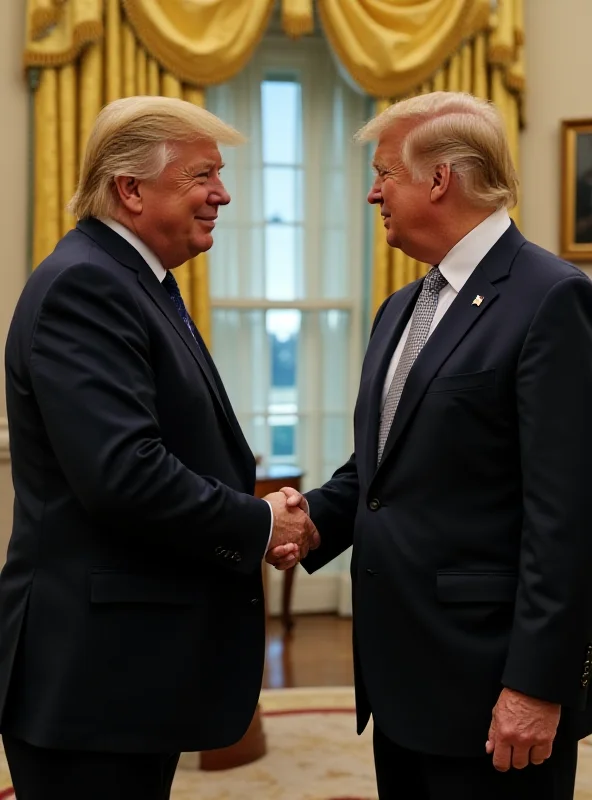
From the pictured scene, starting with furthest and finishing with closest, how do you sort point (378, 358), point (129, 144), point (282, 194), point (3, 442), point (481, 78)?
point (282, 194)
point (481, 78)
point (3, 442)
point (378, 358)
point (129, 144)

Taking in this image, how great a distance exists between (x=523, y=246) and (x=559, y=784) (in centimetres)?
96

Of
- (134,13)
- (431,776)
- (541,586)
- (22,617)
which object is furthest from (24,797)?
(134,13)

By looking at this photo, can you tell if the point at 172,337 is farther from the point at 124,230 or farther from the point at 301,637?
the point at 301,637

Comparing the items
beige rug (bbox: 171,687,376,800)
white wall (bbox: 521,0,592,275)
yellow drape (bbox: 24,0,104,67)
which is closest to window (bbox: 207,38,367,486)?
yellow drape (bbox: 24,0,104,67)

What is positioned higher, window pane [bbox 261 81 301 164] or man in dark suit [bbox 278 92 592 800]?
window pane [bbox 261 81 301 164]

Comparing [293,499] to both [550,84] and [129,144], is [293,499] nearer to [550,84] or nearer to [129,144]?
[129,144]

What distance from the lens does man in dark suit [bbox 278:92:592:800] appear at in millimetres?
1583

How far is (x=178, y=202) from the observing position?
1.85m

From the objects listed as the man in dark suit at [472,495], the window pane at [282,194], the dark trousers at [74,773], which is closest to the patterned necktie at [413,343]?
the man in dark suit at [472,495]

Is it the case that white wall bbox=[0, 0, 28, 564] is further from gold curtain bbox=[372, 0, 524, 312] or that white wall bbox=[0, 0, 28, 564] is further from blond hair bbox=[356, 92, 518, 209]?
blond hair bbox=[356, 92, 518, 209]

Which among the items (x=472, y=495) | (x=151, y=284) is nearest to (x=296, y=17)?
(x=151, y=284)

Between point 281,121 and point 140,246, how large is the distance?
12.9 feet

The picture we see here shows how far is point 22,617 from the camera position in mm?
1631

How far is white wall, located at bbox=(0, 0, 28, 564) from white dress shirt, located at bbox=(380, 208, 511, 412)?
11.3ft
